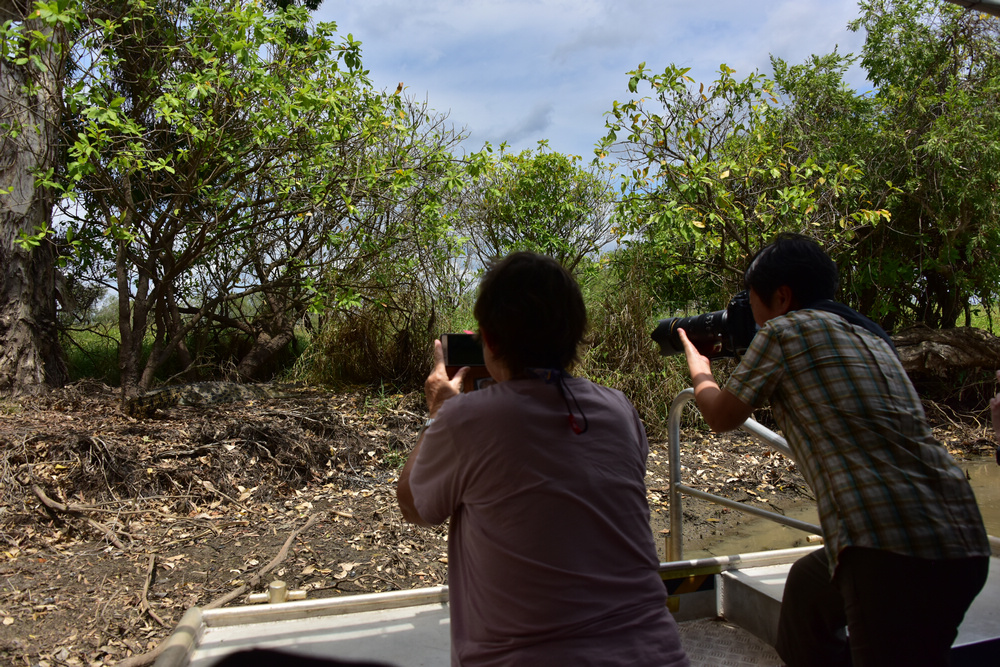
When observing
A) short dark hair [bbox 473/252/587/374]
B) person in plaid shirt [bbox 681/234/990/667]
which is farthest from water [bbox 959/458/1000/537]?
short dark hair [bbox 473/252/587/374]

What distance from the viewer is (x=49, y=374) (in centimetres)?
710

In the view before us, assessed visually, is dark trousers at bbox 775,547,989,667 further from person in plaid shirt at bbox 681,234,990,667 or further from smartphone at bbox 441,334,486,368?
smartphone at bbox 441,334,486,368

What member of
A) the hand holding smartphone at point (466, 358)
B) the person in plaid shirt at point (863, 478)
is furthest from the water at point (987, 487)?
the hand holding smartphone at point (466, 358)

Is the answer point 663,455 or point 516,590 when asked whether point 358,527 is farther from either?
point 516,590

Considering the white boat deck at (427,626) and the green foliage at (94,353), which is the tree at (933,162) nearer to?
the white boat deck at (427,626)

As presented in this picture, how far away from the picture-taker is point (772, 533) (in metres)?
5.72

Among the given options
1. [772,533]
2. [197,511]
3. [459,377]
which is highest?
[459,377]

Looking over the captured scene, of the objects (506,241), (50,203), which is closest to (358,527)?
(50,203)

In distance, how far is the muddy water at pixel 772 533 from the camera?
5.34m

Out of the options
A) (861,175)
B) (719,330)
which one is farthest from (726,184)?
(719,330)

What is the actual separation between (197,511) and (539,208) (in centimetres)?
584

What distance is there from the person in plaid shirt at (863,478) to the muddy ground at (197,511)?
9.90 ft

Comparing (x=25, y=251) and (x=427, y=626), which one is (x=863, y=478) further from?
(x=25, y=251)

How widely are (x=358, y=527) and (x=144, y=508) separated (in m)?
1.45
